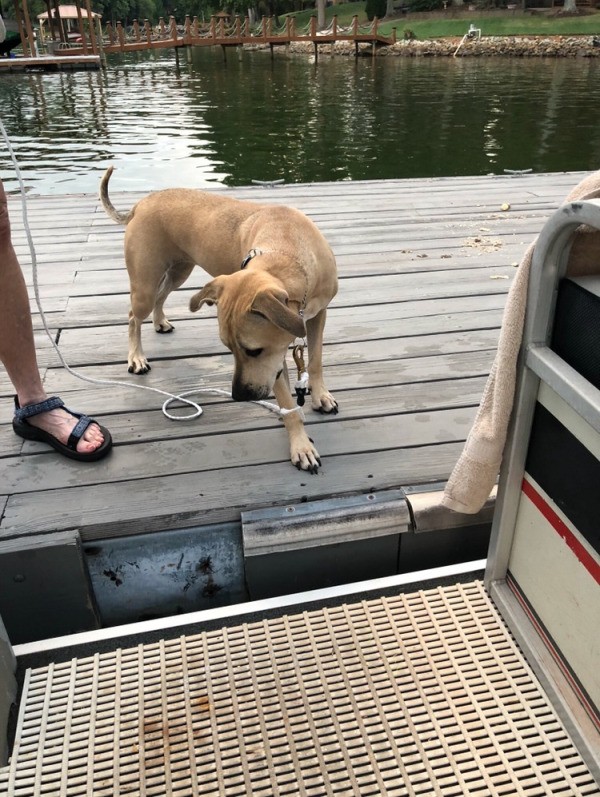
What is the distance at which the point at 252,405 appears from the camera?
2883 mm

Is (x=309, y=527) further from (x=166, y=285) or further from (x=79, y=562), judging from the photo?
(x=166, y=285)

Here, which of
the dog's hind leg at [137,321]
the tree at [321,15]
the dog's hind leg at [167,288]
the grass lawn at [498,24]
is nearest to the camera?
the dog's hind leg at [137,321]

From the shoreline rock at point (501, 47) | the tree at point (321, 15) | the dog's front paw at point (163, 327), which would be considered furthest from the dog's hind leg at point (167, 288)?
the tree at point (321, 15)

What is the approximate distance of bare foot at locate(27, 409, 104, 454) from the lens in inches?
96.3

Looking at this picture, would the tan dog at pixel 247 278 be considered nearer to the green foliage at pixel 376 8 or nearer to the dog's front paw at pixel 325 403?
the dog's front paw at pixel 325 403

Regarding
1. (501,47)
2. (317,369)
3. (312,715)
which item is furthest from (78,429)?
(501,47)

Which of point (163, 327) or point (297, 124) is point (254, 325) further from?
point (297, 124)

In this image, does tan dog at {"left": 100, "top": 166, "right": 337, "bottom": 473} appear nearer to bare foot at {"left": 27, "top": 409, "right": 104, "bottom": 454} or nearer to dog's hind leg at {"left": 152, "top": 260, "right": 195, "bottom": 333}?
dog's hind leg at {"left": 152, "top": 260, "right": 195, "bottom": 333}

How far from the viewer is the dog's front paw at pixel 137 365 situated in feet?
10.2

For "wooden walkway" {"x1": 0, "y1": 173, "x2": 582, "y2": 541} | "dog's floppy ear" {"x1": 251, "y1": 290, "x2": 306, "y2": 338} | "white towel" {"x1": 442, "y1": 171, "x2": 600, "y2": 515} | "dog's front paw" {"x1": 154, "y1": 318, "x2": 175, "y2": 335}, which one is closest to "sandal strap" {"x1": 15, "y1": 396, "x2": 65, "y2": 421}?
"wooden walkway" {"x1": 0, "y1": 173, "x2": 582, "y2": 541}

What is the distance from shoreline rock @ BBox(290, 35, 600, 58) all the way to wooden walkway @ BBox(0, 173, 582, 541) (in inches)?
1523

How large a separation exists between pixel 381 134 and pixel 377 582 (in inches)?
695

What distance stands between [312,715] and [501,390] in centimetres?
106

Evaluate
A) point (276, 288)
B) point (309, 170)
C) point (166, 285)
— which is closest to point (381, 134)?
point (309, 170)
